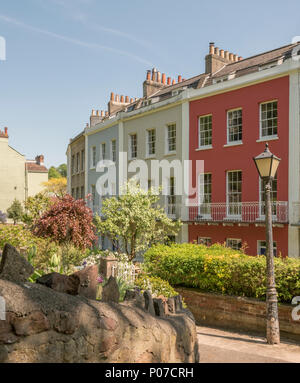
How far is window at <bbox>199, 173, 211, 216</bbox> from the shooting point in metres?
21.5

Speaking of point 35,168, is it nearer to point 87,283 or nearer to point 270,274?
point 270,274

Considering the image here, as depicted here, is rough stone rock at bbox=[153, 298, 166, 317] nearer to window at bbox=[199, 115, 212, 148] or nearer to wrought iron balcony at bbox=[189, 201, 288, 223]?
wrought iron balcony at bbox=[189, 201, 288, 223]

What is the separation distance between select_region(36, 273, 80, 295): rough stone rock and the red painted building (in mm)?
16319

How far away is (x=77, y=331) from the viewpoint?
7.52ft

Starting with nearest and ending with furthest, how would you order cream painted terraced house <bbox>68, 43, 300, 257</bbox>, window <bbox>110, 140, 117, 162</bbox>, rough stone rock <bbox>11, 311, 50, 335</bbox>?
rough stone rock <bbox>11, 311, 50, 335</bbox>
cream painted terraced house <bbox>68, 43, 300, 257</bbox>
window <bbox>110, 140, 117, 162</bbox>

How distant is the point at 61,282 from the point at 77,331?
1.07ft

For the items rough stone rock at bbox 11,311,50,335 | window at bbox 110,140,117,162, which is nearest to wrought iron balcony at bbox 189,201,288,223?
window at bbox 110,140,117,162

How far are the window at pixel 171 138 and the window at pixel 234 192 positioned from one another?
4782 mm

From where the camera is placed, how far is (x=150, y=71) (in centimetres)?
3195

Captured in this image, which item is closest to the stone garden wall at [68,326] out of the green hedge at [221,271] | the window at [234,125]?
the green hedge at [221,271]

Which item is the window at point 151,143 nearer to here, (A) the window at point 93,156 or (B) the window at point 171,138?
(B) the window at point 171,138

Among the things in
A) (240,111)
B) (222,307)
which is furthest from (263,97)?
(222,307)

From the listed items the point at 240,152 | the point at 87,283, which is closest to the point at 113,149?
the point at 240,152
